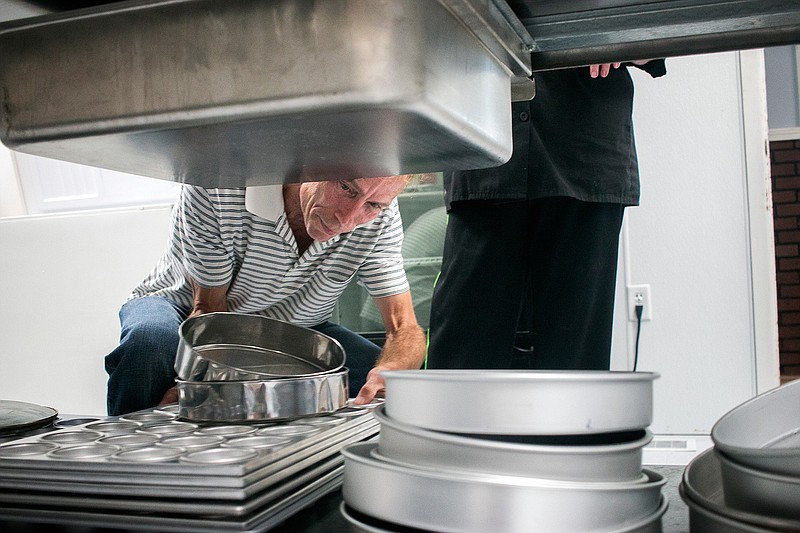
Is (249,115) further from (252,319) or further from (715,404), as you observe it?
(715,404)

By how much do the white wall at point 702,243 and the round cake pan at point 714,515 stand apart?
71.6 inches

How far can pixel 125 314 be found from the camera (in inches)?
66.0

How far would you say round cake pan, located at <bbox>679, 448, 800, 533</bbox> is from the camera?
38 cm

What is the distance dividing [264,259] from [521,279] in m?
0.55

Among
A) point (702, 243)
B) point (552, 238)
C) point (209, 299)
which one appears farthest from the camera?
point (702, 243)

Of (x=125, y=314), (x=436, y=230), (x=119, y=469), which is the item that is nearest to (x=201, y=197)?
(x=125, y=314)

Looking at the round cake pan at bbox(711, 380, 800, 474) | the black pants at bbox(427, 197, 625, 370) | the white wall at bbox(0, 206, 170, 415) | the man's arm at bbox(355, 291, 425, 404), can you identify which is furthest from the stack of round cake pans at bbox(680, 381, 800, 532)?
the white wall at bbox(0, 206, 170, 415)

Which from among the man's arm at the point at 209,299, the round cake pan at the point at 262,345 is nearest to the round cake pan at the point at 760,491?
the round cake pan at the point at 262,345

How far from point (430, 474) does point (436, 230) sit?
1837 mm

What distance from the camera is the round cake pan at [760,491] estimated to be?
1.26 ft

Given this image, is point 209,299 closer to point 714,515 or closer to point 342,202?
point 342,202

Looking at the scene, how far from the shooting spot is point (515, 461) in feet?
1.36

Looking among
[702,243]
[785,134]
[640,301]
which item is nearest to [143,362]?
[640,301]

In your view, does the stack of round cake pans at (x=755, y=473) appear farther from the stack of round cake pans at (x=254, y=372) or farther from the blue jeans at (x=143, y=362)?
the blue jeans at (x=143, y=362)
